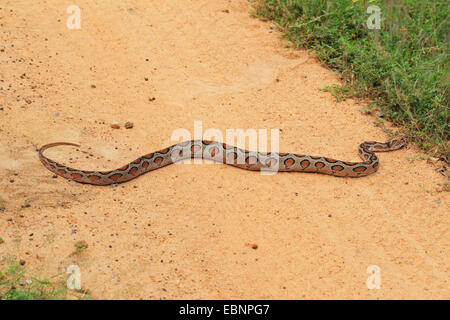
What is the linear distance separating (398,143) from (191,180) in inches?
162

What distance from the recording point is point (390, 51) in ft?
32.7

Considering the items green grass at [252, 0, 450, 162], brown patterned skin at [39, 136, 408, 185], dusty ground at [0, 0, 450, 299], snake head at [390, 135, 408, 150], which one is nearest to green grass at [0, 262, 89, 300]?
dusty ground at [0, 0, 450, 299]

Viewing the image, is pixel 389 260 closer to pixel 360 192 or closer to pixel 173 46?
pixel 360 192

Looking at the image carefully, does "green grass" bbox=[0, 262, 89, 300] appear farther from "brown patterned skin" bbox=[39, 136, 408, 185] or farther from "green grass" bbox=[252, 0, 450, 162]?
"green grass" bbox=[252, 0, 450, 162]

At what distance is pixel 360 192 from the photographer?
7520mm

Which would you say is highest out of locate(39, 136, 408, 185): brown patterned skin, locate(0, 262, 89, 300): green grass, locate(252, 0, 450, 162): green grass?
locate(252, 0, 450, 162): green grass

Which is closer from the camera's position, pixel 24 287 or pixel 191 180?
pixel 24 287

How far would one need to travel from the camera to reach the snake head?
8.52 meters

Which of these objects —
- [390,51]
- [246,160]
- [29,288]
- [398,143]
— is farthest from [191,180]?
[390,51]

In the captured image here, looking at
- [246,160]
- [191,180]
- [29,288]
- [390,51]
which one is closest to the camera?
[29,288]

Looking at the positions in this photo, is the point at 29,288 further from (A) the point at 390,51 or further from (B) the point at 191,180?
(A) the point at 390,51

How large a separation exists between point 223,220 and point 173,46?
5467mm

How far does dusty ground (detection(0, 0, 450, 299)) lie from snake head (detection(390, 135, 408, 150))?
5.0 inches
